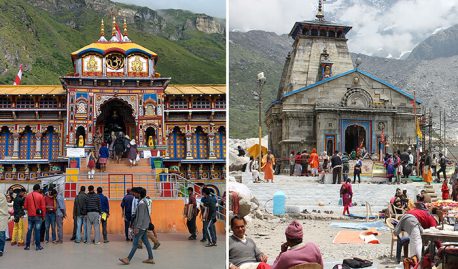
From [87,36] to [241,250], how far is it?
43825 mm

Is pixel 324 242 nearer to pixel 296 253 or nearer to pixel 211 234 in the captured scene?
pixel 211 234

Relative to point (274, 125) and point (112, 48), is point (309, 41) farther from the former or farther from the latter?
point (112, 48)

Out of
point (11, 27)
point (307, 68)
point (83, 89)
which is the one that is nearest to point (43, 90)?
point (83, 89)

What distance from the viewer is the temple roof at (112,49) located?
2084 cm

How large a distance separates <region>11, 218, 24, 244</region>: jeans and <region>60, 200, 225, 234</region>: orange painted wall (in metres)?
1.65

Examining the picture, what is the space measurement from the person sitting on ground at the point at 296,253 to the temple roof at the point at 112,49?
18.0 metres

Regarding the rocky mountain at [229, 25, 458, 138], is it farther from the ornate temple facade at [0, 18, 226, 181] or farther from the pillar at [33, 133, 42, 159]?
the pillar at [33, 133, 42, 159]

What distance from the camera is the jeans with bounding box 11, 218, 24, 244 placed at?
27.5 ft

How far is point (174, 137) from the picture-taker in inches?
875

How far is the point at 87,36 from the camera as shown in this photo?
4559cm

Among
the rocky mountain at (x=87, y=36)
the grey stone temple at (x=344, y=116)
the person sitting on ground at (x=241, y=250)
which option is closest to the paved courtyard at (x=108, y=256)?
the person sitting on ground at (x=241, y=250)

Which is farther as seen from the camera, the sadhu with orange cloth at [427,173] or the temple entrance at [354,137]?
the temple entrance at [354,137]

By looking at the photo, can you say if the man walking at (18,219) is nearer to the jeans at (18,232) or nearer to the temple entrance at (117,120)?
the jeans at (18,232)

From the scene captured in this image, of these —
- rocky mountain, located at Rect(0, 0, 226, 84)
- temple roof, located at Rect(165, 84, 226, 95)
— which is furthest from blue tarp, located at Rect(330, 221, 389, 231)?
rocky mountain, located at Rect(0, 0, 226, 84)
